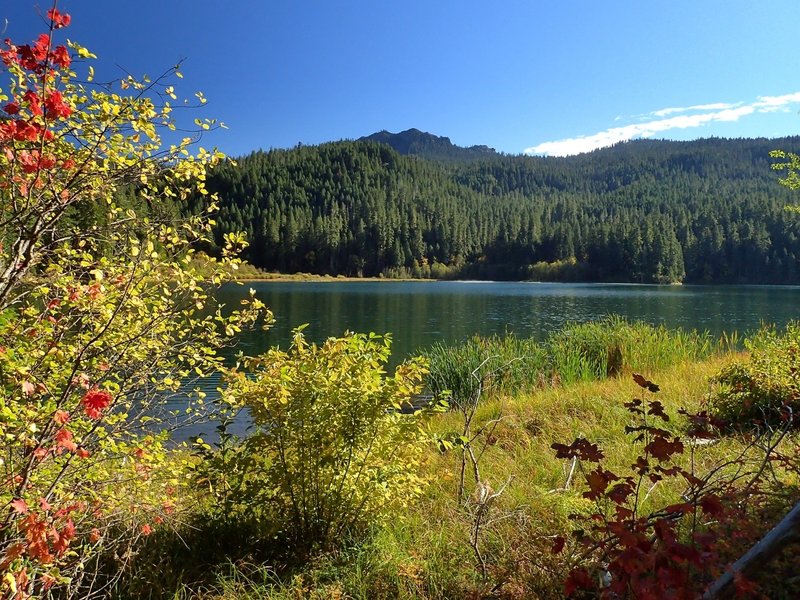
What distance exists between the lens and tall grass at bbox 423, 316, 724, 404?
11.5m

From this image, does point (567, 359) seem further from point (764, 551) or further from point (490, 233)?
point (490, 233)

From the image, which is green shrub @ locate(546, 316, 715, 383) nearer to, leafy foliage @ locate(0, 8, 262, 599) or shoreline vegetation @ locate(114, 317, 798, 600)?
shoreline vegetation @ locate(114, 317, 798, 600)

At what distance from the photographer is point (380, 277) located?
13525 centimetres

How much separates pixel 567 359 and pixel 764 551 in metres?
10.4

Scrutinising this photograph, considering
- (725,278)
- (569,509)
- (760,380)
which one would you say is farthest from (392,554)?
(725,278)

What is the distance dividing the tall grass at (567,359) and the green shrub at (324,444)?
6869mm

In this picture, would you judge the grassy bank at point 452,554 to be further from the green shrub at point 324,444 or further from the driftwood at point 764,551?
the driftwood at point 764,551

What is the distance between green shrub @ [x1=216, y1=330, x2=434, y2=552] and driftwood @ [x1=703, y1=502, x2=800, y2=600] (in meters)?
2.34

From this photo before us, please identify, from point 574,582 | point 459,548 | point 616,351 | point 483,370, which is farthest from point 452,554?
point 616,351

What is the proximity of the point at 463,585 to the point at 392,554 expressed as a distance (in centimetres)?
62

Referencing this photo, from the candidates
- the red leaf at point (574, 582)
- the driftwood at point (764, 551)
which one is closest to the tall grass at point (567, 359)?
the red leaf at point (574, 582)

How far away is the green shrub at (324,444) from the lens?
380 cm

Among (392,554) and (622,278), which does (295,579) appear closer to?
(392,554)

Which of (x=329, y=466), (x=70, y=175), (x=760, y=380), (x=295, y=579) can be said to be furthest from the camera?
(x=760, y=380)
